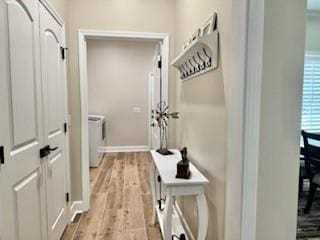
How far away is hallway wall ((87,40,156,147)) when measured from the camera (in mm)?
6199

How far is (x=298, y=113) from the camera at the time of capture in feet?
3.64

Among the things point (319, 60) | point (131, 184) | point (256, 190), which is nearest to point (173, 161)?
point (256, 190)

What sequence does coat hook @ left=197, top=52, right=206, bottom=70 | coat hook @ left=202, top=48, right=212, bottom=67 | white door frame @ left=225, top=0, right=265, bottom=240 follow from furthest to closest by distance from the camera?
coat hook @ left=197, top=52, right=206, bottom=70
coat hook @ left=202, top=48, right=212, bottom=67
white door frame @ left=225, top=0, right=265, bottom=240

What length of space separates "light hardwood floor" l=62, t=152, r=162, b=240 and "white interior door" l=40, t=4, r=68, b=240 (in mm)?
275

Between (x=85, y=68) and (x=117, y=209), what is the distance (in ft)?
5.82

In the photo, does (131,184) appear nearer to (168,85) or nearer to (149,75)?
(168,85)

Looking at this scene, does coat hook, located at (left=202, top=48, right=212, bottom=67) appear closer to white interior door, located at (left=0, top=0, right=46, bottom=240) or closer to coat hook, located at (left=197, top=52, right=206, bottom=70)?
coat hook, located at (left=197, top=52, right=206, bottom=70)

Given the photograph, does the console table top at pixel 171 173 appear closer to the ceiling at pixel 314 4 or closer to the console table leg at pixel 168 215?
the console table leg at pixel 168 215

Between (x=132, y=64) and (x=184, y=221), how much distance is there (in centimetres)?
469

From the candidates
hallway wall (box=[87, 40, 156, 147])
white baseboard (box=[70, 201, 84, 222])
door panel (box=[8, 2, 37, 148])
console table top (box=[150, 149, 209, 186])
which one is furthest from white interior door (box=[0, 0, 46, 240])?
hallway wall (box=[87, 40, 156, 147])

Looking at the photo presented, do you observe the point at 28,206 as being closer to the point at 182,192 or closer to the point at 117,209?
the point at 182,192

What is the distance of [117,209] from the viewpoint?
121 inches

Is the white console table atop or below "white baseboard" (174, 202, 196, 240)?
atop

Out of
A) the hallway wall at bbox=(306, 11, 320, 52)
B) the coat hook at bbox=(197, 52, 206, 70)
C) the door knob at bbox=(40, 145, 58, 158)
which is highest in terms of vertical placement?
the hallway wall at bbox=(306, 11, 320, 52)
